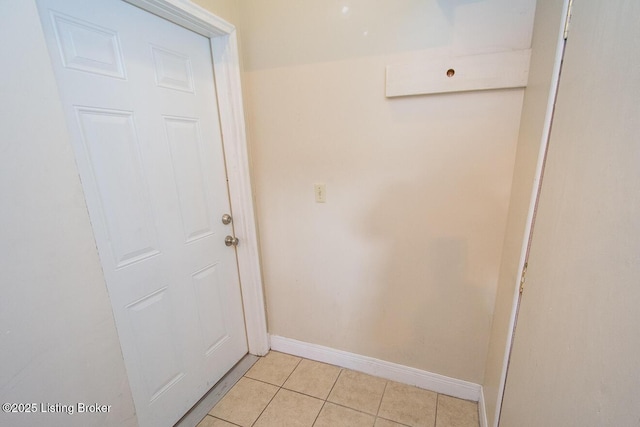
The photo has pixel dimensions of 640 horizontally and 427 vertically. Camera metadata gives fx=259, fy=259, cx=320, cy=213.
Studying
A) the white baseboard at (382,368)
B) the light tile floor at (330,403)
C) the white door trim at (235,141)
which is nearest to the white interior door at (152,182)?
the white door trim at (235,141)

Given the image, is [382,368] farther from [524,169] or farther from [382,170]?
[524,169]

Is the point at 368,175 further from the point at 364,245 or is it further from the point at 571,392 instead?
the point at 571,392

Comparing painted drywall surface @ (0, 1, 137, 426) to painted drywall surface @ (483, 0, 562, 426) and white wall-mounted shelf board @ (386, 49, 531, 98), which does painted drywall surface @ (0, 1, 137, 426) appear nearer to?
white wall-mounted shelf board @ (386, 49, 531, 98)

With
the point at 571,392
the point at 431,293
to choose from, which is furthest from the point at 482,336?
the point at 571,392

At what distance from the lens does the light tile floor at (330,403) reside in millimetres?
1361

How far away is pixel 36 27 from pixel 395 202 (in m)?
1.42

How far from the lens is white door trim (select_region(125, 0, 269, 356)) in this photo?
1.15 meters

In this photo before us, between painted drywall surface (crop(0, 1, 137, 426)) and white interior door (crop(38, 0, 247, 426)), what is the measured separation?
13 cm

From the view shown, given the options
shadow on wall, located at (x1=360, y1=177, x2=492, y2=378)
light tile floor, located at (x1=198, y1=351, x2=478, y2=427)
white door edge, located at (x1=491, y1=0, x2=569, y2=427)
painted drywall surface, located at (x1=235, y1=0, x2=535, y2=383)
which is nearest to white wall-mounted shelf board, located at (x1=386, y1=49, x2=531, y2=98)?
painted drywall surface, located at (x1=235, y1=0, x2=535, y2=383)

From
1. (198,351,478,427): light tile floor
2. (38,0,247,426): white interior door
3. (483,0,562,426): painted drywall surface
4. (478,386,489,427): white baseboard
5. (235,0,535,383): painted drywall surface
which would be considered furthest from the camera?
(198,351,478,427): light tile floor

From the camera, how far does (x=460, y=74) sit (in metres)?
1.10

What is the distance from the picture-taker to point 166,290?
125cm

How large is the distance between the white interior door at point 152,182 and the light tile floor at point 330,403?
0.88ft

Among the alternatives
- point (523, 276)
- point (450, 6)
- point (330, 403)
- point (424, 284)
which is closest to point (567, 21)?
point (450, 6)
